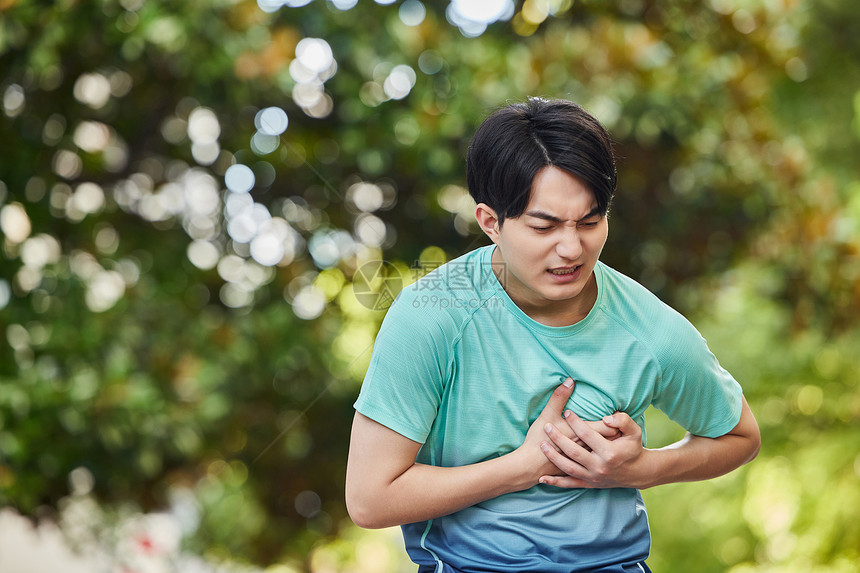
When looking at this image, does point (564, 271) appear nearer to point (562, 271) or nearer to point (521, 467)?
point (562, 271)

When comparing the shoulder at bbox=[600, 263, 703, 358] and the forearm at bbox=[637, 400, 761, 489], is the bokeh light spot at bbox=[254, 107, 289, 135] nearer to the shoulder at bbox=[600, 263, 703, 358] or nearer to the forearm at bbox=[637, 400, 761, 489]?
the shoulder at bbox=[600, 263, 703, 358]

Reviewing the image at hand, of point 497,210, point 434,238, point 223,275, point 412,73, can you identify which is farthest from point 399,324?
point 223,275

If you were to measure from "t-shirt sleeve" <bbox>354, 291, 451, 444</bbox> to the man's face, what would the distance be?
0.13 m

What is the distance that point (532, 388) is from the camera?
1131 mm

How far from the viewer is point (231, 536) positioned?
305 cm

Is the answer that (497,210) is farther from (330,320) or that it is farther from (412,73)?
(330,320)

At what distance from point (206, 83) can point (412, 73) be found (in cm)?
62

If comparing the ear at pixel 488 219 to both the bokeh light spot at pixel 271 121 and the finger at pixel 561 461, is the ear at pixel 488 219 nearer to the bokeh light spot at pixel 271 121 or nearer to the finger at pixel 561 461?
the finger at pixel 561 461

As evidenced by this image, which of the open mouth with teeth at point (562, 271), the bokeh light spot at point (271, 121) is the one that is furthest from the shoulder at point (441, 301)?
the bokeh light spot at point (271, 121)

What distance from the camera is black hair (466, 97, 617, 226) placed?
3.42 feet

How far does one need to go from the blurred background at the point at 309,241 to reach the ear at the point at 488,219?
1309 mm

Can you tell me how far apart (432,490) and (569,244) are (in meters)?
0.36

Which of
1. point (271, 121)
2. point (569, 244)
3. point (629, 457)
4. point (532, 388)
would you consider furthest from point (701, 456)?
point (271, 121)

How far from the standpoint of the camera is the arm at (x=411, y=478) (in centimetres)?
108
